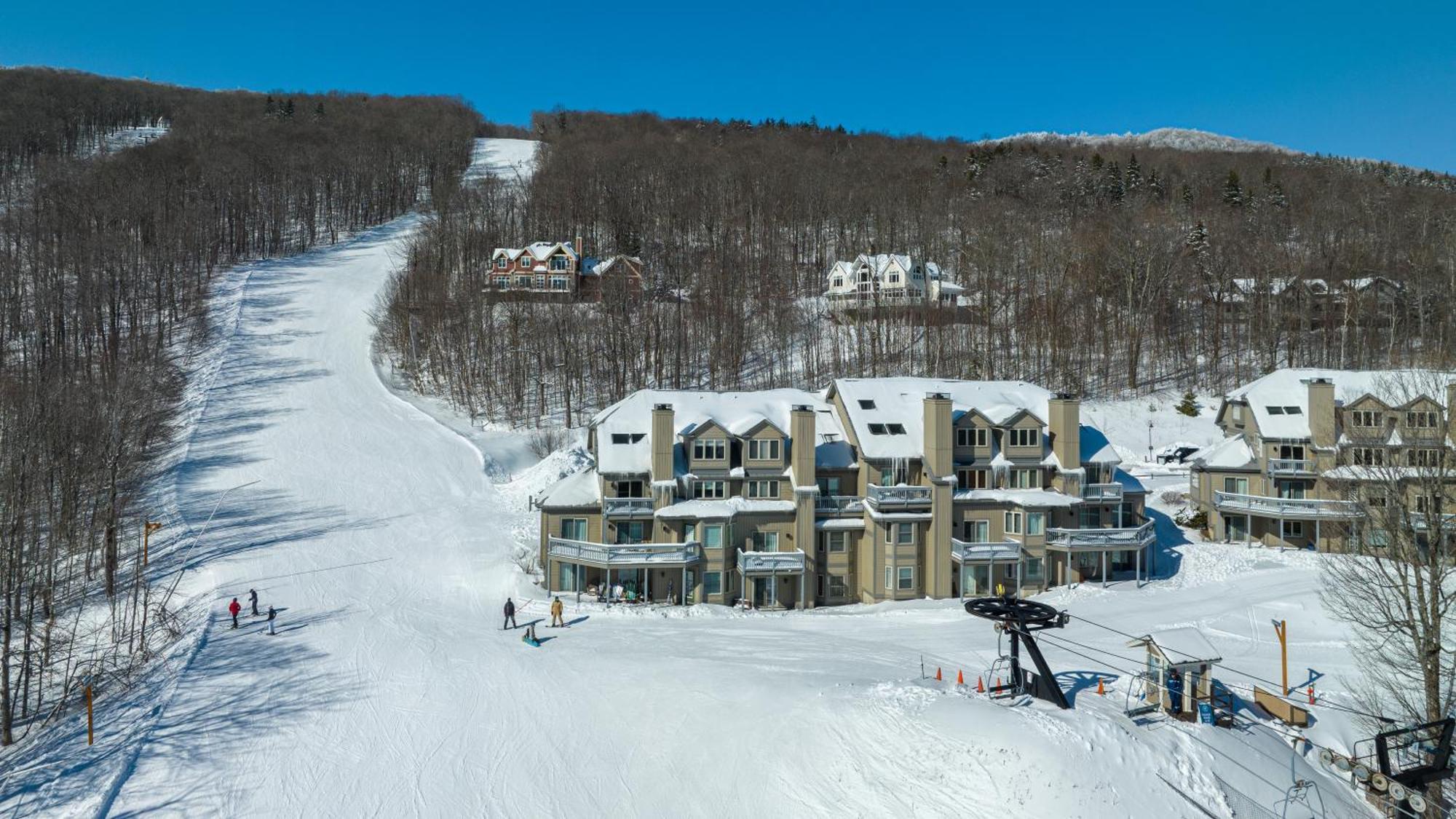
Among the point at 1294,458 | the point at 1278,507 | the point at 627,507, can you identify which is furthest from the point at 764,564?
the point at 1294,458

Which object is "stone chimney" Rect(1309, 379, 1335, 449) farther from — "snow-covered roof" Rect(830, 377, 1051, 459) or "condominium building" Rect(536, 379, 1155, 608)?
"snow-covered roof" Rect(830, 377, 1051, 459)

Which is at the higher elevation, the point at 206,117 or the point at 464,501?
the point at 206,117

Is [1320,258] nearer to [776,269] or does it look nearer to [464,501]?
[776,269]

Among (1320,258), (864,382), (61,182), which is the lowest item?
(864,382)

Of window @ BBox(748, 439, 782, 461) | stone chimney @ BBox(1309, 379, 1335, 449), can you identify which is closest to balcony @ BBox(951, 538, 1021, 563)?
window @ BBox(748, 439, 782, 461)

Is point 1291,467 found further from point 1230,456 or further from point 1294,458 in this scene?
point 1230,456

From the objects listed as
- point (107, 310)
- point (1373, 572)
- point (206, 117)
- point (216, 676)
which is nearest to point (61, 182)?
point (107, 310)

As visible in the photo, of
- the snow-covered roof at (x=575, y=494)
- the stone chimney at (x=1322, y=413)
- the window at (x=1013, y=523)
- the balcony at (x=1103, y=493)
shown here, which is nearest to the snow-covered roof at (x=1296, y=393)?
the stone chimney at (x=1322, y=413)
